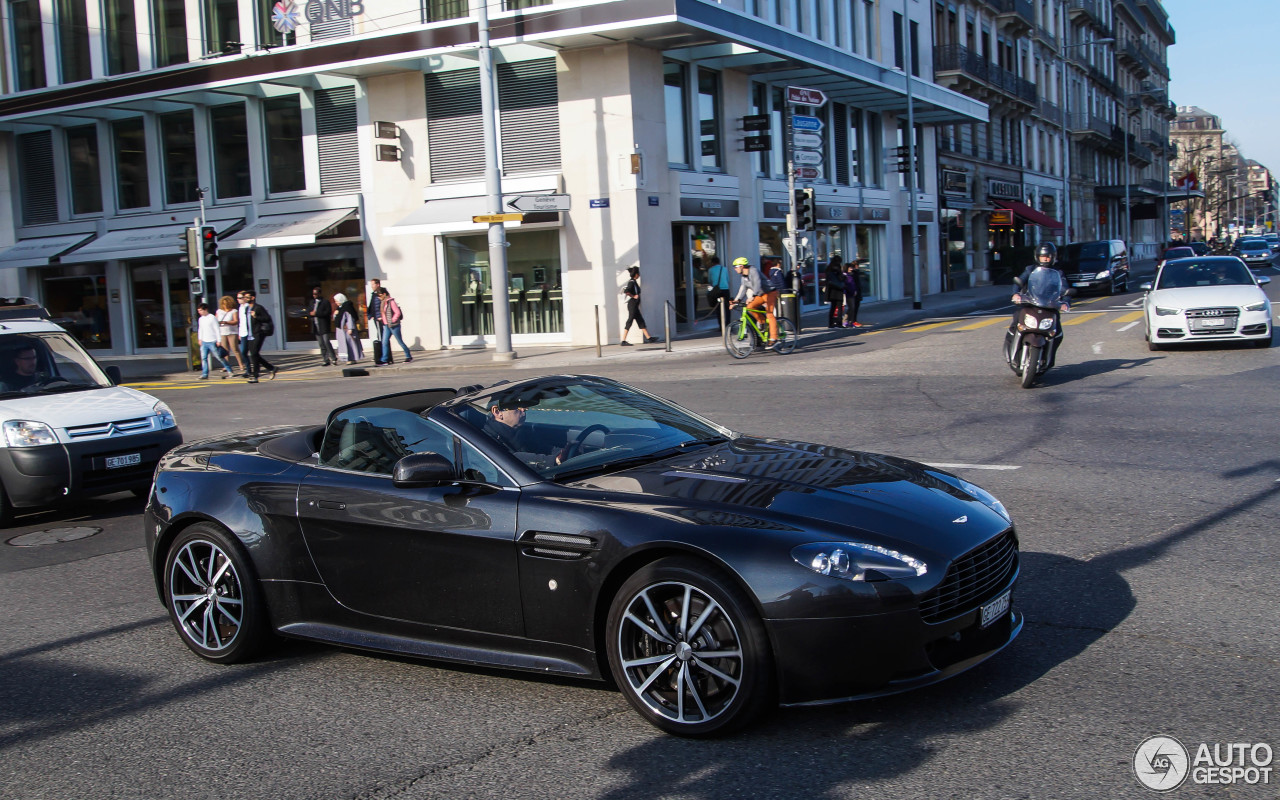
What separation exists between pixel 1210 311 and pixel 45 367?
50.2ft

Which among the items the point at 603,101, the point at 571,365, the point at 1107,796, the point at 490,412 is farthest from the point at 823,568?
the point at 603,101

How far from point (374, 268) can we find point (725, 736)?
26.9m

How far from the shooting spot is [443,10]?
28.3m

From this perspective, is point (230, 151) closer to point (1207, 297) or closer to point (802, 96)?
point (802, 96)

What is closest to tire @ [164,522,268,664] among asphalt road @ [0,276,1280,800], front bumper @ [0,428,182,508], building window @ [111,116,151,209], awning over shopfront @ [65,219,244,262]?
asphalt road @ [0,276,1280,800]

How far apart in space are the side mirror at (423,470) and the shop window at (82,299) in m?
32.5

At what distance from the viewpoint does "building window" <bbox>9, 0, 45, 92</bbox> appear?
3384 cm

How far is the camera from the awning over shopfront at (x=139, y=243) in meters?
30.8

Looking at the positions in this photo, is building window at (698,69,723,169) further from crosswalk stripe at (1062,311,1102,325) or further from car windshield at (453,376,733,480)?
car windshield at (453,376,733,480)

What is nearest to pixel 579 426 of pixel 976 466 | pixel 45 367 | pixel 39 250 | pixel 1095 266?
pixel 976 466

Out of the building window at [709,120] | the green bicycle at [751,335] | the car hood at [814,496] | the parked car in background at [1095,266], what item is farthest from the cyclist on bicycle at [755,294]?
the parked car in background at [1095,266]

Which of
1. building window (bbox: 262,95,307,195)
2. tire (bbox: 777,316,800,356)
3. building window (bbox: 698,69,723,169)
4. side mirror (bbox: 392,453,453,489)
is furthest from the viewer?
building window (bbox: 262,95,307,195)

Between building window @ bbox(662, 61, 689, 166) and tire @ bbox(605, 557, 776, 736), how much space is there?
2470cm

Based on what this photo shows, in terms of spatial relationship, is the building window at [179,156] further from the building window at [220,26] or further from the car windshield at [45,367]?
the car windshield at [45,367]
